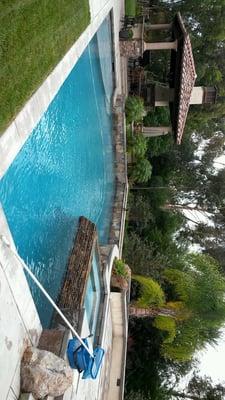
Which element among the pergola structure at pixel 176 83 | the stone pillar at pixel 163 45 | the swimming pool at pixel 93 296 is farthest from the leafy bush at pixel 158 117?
the swimming pool at pixel 93 296

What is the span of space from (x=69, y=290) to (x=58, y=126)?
17.2 feet

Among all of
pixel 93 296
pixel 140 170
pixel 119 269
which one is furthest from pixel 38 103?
pixel 140 170

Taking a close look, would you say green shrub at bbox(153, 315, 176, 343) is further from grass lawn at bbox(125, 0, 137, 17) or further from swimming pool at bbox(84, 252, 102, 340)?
grass lawn at bbox(125, 0, 137, 17)

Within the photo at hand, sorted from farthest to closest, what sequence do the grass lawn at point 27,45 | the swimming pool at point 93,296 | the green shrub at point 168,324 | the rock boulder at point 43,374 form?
the green shrub at point 168,324 < the swimming pool at point 93,296 < the rock boulder at point 43,374 < the grass lawn at point 27,45

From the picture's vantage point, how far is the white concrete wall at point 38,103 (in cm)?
643

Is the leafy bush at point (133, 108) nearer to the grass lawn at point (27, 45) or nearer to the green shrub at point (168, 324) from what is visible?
the grass lawn at point (27, 45)

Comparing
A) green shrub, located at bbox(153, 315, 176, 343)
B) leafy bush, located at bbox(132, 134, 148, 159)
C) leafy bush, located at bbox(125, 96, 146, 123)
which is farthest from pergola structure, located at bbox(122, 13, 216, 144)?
green shrub, located at bbox(153, 315, 176, 343)

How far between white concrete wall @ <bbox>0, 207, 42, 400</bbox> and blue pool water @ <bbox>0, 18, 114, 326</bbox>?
2.48 m

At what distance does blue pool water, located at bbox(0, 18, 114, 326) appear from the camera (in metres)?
9.69

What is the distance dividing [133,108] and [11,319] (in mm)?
15108

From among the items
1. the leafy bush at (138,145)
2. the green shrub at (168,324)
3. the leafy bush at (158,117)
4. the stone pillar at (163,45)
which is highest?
the stone pillar at (163,45)

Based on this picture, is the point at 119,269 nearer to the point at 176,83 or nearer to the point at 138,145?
the point at 138,145

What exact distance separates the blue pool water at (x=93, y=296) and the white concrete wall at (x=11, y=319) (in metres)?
4.30

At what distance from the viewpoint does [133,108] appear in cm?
1959
